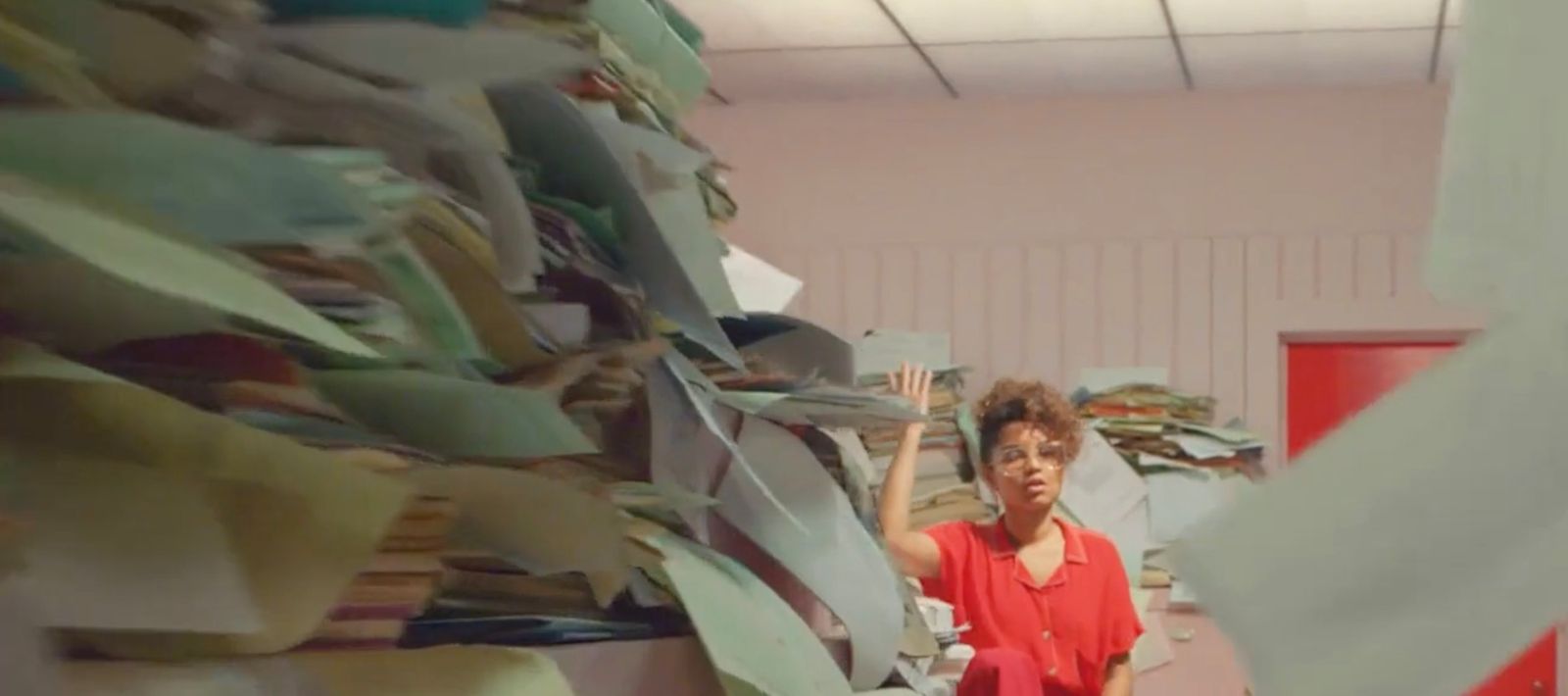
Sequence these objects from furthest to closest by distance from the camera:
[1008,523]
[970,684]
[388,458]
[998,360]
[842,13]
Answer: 1. [998,360]
2. [842,13]
3. [1008,523]
4. [970,684]
5. [388,458]

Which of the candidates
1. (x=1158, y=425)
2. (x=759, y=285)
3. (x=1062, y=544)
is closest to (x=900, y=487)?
(x=1062, y=544)

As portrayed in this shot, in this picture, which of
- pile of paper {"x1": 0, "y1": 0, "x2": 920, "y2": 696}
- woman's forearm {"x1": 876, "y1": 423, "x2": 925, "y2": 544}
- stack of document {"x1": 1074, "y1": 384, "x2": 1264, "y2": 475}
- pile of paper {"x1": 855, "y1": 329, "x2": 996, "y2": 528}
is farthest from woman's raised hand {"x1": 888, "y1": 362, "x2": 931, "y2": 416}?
pile of paper {"x1": 0, "y1": 0, "x2": 920, "y2": 696}

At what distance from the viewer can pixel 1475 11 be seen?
18 cm

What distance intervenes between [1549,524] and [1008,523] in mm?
2617

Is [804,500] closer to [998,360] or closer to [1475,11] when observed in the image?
[1475,11]

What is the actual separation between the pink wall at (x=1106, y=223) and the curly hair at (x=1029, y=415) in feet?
2.70

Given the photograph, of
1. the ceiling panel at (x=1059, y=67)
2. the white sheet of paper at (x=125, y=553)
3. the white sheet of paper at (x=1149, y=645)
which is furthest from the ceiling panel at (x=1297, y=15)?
the white sheet of paper at (x=125, y=553)

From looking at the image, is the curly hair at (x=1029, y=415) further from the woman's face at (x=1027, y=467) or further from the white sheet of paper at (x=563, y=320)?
the white sheet of paper at (x=563, y=320)

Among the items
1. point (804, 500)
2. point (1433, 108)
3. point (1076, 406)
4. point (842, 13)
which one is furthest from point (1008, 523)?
point (804, 500)

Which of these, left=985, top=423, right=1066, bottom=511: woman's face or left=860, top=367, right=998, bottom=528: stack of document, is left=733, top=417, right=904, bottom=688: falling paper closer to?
left=985, top=423, right=1066, bottom=511: woman's face

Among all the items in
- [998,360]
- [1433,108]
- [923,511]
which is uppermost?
[1433,108]

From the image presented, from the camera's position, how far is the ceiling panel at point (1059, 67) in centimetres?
330

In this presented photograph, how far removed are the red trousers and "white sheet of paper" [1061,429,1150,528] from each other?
2.05m

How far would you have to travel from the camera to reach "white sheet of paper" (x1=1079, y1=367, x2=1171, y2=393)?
3.53m
